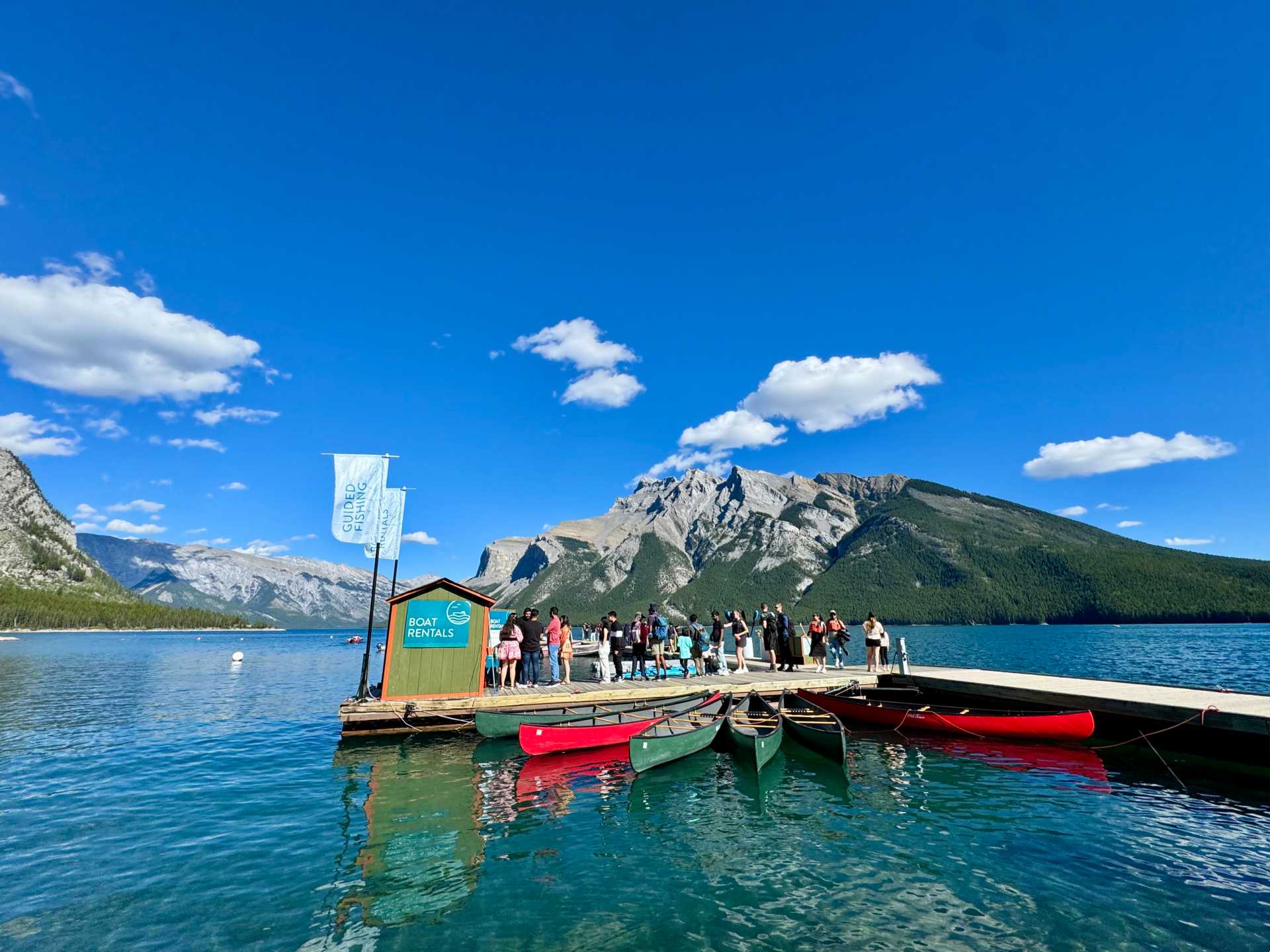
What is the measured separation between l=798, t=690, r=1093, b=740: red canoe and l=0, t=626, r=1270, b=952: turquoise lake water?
86 centimetres

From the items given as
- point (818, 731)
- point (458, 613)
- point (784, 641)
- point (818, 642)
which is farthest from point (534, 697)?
point (818, 642)

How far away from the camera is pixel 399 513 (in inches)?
917

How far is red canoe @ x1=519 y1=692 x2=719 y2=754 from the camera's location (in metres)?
19.4

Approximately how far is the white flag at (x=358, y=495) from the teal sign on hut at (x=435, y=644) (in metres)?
2.99

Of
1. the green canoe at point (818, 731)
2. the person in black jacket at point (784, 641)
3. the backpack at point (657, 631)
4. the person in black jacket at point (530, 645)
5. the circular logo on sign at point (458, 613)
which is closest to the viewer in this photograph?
the green canoe at point (818, 731)

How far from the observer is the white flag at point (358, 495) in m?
21.9

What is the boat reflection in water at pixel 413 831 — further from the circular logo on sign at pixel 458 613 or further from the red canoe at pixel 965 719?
the red canoe at pixel 965 719

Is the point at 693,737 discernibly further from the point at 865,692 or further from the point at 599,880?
the point at 865,692

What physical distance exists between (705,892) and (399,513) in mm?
18013

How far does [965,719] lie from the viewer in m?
21.8

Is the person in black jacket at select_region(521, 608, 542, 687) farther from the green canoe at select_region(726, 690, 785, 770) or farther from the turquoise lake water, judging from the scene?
the green canoe at select_region(726, 690, 785, 770)

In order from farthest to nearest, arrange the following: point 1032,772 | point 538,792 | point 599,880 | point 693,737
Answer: point 693,737, point 1032,772, point 538,792, point 599,880

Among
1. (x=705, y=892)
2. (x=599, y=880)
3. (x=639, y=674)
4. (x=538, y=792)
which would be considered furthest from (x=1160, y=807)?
(x=639, y=674)

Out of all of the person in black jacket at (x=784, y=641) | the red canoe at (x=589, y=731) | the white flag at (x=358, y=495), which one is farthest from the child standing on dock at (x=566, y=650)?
the person in black jacket at (x=784, y=641)
